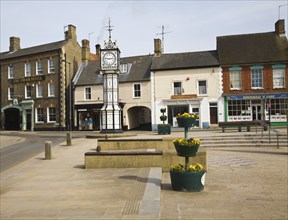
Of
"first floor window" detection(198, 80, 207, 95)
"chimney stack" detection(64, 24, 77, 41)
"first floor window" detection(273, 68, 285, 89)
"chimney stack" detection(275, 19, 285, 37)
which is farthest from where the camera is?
"chimney stack" detection(64, 24, 77, 41)

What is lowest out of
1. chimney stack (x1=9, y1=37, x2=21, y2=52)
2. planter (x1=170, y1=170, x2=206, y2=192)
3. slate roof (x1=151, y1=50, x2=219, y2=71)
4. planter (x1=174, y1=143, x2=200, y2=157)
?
planter (x1=170, y1=170, x2=206, y2=192)

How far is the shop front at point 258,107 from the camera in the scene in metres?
30.5

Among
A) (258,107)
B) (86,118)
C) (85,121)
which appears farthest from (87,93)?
(258,107)

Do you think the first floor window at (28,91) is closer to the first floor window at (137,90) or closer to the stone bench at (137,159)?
the first floor window at (137,90)

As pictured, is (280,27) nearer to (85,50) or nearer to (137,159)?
(85,50)

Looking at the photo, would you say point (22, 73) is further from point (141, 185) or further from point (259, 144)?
point (141, 185)

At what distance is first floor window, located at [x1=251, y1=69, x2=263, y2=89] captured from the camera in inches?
1225

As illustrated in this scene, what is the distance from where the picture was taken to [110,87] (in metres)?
24.3

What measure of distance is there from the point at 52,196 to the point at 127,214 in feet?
8.67

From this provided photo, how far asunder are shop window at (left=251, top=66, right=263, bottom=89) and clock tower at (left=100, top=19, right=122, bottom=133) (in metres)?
15.2

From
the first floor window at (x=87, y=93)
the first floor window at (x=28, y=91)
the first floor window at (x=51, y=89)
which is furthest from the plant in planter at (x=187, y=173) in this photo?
the first floor window at (x=28, y=91)

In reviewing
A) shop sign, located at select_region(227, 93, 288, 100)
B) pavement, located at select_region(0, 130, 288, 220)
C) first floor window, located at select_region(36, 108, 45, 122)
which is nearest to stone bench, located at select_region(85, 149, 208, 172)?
pavement, located at select_region(0, 130, 288, 220)

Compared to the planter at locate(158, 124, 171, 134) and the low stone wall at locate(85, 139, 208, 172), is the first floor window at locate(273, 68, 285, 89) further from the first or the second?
the low stone wall at locate(85, 139, 208, 172)

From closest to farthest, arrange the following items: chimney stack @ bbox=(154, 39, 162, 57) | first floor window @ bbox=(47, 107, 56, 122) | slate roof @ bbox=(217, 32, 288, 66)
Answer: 1. slate roof @ bbox=(217, 32, 288, 66)
2. chimney stack @ bbox=(154, 39, 162, 57)
3. first floor window @ bbox=(47, 107, 56, 122)
